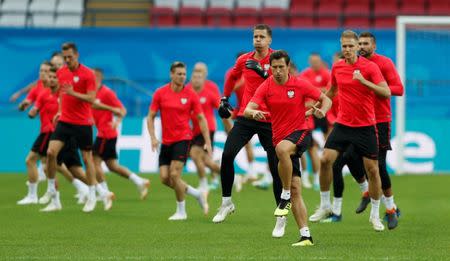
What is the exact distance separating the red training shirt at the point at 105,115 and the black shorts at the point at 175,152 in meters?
3.18

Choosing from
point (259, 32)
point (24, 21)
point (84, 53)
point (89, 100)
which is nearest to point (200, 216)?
point (89, 100)

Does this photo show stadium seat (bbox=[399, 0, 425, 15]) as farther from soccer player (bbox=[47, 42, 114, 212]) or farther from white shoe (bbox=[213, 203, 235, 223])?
white shoe (bbox=[213, 203, 235, 223])

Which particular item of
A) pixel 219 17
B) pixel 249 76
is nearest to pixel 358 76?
pixel 249 76

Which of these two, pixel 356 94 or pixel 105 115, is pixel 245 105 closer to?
pixel 356 94

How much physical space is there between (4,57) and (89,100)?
12457 mm

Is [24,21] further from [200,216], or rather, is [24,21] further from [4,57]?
[200,216]

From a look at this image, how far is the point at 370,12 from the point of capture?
32.2 metres

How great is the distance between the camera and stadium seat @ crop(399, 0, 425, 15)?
1275 inches

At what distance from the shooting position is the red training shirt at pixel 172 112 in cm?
1577

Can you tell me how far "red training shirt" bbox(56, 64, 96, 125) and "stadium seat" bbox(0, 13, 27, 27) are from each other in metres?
14.8

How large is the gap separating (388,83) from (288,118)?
281 cm

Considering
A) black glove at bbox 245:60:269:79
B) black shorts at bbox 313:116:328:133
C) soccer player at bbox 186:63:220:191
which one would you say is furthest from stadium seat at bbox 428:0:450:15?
black glove at bbox 245:60:269:79

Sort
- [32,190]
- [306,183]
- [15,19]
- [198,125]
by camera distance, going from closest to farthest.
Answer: [32,190], [198,125], [306,183], [15,19]

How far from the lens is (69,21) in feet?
102
